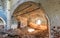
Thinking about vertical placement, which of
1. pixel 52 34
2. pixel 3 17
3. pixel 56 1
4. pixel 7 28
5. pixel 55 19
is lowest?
pixel 52 34

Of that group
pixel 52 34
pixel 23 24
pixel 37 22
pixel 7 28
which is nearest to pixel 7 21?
pixel 7 28

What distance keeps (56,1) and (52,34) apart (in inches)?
35.1

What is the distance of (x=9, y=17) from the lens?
8.04 metres

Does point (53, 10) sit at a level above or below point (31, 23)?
below

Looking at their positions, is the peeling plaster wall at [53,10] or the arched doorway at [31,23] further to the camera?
the arched doorway at [31,23]

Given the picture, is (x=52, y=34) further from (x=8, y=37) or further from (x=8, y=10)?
(x=8, y=10)

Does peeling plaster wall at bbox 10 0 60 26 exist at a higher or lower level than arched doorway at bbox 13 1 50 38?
lower

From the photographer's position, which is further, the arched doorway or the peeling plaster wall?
the arched doorway

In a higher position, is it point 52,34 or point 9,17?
point 9,17

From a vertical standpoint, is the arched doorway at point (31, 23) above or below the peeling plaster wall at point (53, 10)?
above

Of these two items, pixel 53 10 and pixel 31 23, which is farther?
pixel 31 23

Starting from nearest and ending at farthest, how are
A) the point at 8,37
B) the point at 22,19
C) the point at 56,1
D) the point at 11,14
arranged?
the point at 56,1, the point at 8,37, the point at 11,14, the point at 22,19

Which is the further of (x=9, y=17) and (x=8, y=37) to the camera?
(x=9, y=17)

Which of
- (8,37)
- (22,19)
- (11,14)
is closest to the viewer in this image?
(8,37)
